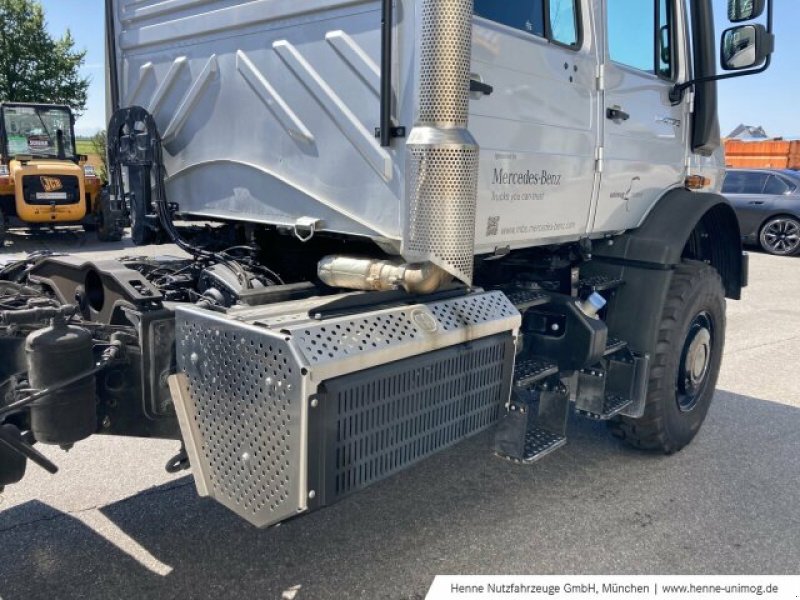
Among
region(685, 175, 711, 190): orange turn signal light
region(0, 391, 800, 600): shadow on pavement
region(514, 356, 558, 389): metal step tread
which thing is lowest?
region(0, 391, 800, 600): shadow on pavement

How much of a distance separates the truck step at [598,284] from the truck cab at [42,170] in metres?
12.0

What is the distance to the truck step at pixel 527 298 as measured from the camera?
349cm

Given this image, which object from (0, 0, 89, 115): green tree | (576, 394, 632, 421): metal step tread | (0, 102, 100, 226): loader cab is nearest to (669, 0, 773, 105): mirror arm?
(576, 394, 632, 421): metal step tread

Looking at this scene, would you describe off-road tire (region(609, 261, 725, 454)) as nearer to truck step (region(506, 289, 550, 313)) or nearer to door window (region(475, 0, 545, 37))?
truck step (region(506, 289, 550, 313))

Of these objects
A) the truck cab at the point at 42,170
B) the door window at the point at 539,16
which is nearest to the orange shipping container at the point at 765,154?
the truck cab at the point at 42,170

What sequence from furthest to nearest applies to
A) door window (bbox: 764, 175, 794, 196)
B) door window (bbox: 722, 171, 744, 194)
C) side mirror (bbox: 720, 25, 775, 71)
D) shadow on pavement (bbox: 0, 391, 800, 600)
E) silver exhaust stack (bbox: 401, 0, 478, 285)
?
door window (bbox: 722, 171, 744, 194), door window (bbox: 764, 175, 794, 196), side mirror (bbox: 720, 25, 775, 71), shadow on pavement (bbox: 0, 391, 800, 600), silver exhaust stack (bbox: 401, 0, 478, 285)

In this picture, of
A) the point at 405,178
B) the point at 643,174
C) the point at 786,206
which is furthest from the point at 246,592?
the point at 786,206

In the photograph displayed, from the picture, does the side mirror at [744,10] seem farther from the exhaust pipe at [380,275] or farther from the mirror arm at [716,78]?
the exhaust pipe at [380,275]

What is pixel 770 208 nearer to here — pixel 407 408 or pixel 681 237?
pixel 681 237

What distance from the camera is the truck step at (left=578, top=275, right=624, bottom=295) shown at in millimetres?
3969

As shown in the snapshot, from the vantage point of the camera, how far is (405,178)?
8.67 ft

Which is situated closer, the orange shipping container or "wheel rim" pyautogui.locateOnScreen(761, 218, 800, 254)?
"wheel rim" pyautogui.locateOnScreen(761, 218, 800, 254)

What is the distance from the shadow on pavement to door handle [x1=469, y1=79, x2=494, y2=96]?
6.59ft

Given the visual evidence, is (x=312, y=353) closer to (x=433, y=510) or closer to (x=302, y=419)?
(x=302, y=419)
